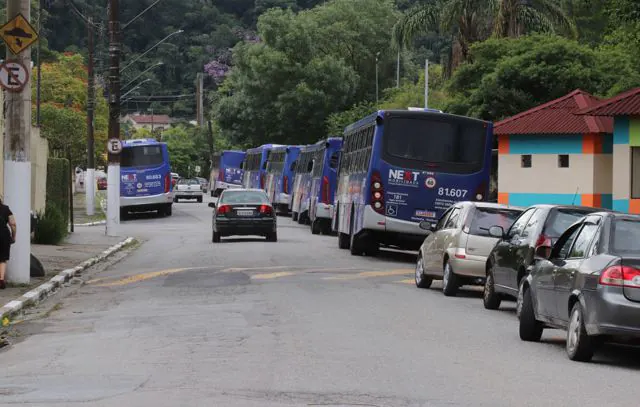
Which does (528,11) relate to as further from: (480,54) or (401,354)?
(401,354)

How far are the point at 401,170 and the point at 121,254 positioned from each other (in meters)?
8.34

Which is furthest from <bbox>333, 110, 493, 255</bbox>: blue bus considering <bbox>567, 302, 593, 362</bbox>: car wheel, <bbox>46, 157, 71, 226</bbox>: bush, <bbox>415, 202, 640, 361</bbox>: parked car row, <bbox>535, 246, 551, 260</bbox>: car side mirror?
<bbox>567, 302, 593, 362</bbox>: car wheel

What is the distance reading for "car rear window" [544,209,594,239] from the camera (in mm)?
16922

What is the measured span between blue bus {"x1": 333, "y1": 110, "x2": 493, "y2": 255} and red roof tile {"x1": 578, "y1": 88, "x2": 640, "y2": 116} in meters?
9.00

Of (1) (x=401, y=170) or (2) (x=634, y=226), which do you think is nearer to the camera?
(2) (x=634, y=226)

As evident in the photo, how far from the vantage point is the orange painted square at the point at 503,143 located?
50219 millimetres

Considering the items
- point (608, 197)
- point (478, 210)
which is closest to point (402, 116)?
point (478, 210)

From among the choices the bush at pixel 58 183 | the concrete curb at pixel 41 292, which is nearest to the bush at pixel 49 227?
the bush at pixel 58 183

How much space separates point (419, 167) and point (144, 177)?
99.8ft

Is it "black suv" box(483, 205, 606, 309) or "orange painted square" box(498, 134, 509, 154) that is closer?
"black suv" box(483, 205, 606, 309)

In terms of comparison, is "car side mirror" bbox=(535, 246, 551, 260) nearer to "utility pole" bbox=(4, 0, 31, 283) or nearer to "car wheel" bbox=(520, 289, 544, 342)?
"car wheel" bbox=(520, 289, 544, 342)

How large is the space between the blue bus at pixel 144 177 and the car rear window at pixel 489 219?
37.6 meters

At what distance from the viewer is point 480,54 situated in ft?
170

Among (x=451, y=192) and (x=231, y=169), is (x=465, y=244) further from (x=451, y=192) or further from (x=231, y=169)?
(x=231, y=169)
